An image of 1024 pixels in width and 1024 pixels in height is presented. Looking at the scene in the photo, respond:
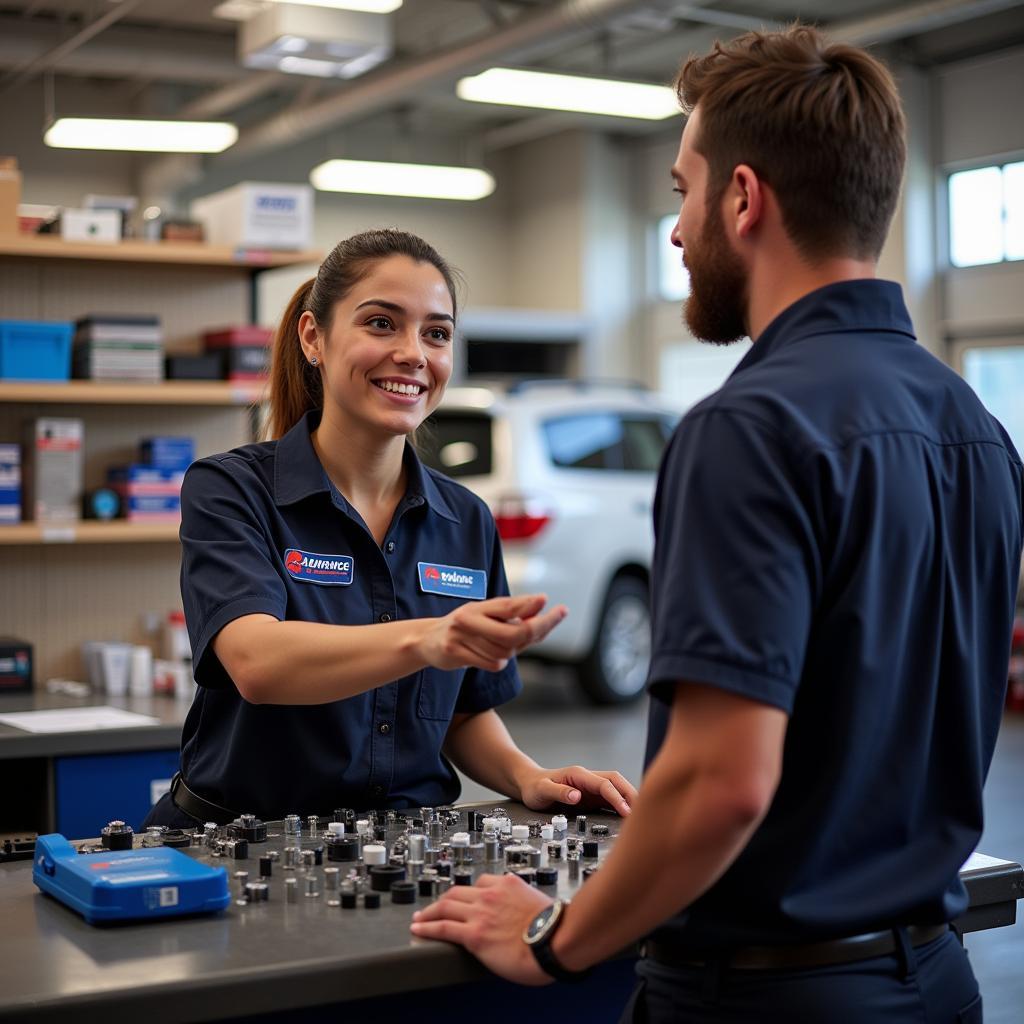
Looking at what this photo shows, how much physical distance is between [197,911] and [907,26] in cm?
790

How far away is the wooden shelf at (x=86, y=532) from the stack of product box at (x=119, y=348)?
44cm

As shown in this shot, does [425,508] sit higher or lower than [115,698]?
higher

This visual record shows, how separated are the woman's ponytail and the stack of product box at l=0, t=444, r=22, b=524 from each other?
80.7 inches

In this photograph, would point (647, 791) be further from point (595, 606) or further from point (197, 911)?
point (595, 606)

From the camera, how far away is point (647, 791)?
4.00ft

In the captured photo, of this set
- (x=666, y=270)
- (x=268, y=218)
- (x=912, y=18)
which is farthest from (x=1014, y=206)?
(x=268, y=218)

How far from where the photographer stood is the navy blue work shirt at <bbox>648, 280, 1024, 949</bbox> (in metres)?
1.20

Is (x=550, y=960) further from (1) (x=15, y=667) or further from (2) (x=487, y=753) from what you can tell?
(1) (x=15, y=667)

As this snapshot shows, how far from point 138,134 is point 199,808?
783 cm

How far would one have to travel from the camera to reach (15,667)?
13.4ft

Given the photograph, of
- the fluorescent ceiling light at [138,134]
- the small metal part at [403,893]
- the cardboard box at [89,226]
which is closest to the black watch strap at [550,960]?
the small metal part at [403,893]

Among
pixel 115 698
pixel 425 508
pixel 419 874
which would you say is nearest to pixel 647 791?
pixel 419 874

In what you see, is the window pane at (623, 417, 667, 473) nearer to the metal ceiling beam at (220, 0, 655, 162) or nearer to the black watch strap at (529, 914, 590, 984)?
the metal ceiling beam at (220, 0, 655, 162)

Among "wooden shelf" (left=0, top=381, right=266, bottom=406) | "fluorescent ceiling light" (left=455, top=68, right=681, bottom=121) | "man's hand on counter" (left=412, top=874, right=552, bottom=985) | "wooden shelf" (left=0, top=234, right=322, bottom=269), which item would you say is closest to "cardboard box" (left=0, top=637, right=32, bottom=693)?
"wooden shelf" (left=0, top=381, right=266, bottom=406)
